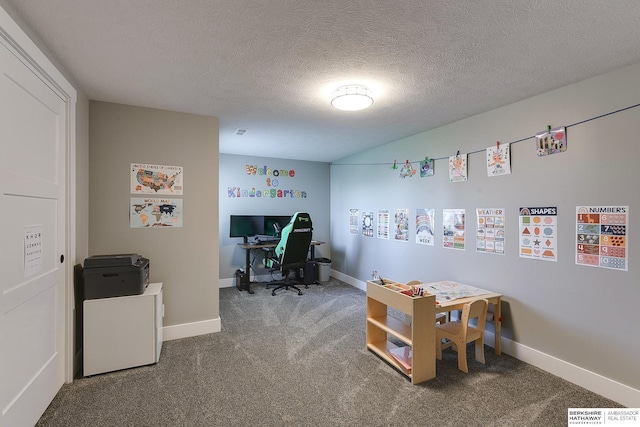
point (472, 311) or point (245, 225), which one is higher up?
point (245, 225)

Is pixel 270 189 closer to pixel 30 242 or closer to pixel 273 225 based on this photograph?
pixel 273 225

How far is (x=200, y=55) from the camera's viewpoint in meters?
1.89

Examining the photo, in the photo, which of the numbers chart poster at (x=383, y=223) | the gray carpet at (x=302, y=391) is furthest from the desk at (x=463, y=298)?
the numbers chart poster at (x=383, y=223)

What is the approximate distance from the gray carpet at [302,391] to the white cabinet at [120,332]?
0.10 m

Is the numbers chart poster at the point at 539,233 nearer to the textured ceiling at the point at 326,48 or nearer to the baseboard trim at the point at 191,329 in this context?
the textured ceiling at the point at 326,48

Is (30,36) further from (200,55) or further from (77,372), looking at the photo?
(77,372)

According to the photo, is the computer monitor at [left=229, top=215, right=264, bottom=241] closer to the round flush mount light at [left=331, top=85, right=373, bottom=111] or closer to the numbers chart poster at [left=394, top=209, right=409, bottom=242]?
the numbers chart poster at [left=394, top=209, right=409, bottom=242]

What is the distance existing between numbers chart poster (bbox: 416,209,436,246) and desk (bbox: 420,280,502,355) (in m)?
0.79

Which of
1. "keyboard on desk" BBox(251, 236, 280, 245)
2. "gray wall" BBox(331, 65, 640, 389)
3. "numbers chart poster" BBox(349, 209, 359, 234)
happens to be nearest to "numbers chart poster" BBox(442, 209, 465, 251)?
"gray wall" BBox(331, 65, 640, 389)

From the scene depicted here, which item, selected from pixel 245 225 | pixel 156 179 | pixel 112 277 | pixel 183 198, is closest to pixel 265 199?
pixel 245 225

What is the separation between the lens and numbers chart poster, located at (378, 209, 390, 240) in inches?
167

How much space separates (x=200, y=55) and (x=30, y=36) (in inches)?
35.4

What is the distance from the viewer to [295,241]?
14.2ft

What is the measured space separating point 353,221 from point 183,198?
2.92 m
